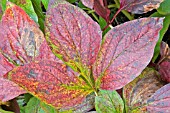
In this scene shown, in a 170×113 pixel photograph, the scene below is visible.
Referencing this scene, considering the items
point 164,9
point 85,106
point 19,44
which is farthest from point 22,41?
point 164,9

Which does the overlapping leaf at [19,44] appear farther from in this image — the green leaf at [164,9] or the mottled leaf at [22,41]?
the green leaf at [164,9]

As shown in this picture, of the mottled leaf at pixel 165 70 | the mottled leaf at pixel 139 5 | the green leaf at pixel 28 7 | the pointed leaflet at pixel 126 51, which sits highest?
the green leaf at pixel 28 7

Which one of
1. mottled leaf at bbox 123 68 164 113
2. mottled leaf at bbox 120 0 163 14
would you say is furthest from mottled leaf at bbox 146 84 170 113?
mottled leaf at bbox 120 0 163 14

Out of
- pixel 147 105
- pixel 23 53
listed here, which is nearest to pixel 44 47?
pixel 23 53

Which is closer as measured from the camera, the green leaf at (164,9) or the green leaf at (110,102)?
the green leaf at (110,102)

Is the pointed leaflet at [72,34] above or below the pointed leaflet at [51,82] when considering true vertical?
above

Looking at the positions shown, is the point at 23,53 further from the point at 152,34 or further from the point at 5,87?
the point at 152,34

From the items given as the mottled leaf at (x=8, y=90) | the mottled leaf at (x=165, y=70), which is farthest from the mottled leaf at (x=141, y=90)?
the mottled leaf at (x=8, y=90)

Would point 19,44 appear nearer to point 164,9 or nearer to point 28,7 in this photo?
point 28,7
